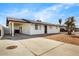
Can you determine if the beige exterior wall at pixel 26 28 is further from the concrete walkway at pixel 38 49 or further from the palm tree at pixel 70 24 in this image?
the palm tree at pixel 70 24

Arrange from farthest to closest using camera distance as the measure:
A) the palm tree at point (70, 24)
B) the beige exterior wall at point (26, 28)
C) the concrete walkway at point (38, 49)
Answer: the beige exterior wall at point (26, 28) → the palm tree at point (70, 24) → the concrete walkway at point (38, 49)

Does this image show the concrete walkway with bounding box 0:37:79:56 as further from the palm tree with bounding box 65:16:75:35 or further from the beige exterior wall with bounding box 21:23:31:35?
the beige exterior wall with bounding box 21:23:31:35

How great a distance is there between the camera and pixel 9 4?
4.83 m

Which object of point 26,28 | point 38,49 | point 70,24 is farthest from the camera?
point 26,28

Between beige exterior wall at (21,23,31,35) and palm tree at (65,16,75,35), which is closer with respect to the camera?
palm tree at (65,16,75,35)

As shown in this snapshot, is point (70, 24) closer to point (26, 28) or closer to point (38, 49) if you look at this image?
point (38, 49)

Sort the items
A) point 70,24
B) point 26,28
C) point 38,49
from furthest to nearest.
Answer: point 26,28 → point 70,24 → point 38,49

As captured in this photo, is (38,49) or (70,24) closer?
(38,49)

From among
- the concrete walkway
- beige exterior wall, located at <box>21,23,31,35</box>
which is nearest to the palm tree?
the concrete walkway

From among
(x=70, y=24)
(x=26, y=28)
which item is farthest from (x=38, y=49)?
(x=26, y=28)

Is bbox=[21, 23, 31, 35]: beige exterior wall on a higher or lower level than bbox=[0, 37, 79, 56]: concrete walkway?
higher

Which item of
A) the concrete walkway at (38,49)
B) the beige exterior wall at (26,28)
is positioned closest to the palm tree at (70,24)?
the concrete walkway at (38,49)

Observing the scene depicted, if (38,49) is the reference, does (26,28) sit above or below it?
above

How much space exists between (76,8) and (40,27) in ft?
14.6
